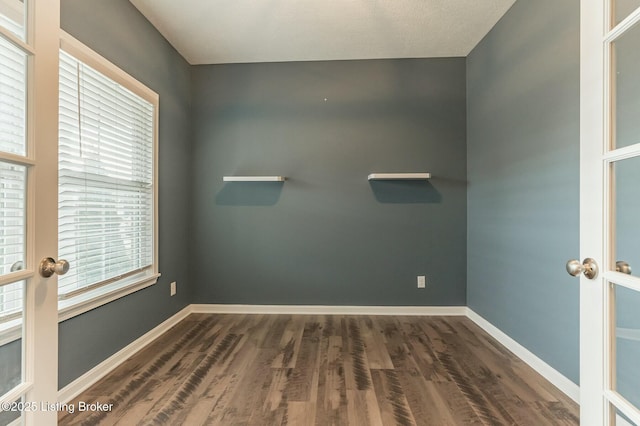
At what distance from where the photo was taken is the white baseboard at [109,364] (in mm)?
1657

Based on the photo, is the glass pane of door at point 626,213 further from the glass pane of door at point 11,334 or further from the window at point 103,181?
the window at point 103,181

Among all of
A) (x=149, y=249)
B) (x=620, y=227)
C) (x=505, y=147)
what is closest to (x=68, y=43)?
(x=149, y=249)

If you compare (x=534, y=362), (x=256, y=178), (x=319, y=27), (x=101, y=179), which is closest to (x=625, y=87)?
(x=534, y=362)

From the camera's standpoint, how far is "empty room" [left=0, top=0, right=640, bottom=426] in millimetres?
920

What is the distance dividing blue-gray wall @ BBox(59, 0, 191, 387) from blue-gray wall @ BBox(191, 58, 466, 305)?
0.19 metres

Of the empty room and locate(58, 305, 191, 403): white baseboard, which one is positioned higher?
the empty room

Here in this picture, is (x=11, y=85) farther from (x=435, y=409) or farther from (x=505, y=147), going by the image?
(x=505, y=147)

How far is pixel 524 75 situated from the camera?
6.85 ft

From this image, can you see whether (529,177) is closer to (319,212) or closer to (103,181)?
(319,212)

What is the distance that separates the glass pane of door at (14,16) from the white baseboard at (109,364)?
183cm

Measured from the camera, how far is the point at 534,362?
198 centimetres

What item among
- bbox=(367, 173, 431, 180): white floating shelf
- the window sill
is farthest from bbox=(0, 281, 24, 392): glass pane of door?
bbox=(367, 173, 431, 180): white floating shelf

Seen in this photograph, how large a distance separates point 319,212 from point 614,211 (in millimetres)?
2358

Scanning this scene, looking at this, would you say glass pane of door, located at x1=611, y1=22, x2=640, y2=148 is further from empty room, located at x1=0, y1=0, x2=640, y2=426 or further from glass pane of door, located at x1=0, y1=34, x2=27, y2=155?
glass pane of door, located at x1=0, y1=34, x2=27, y2=155
